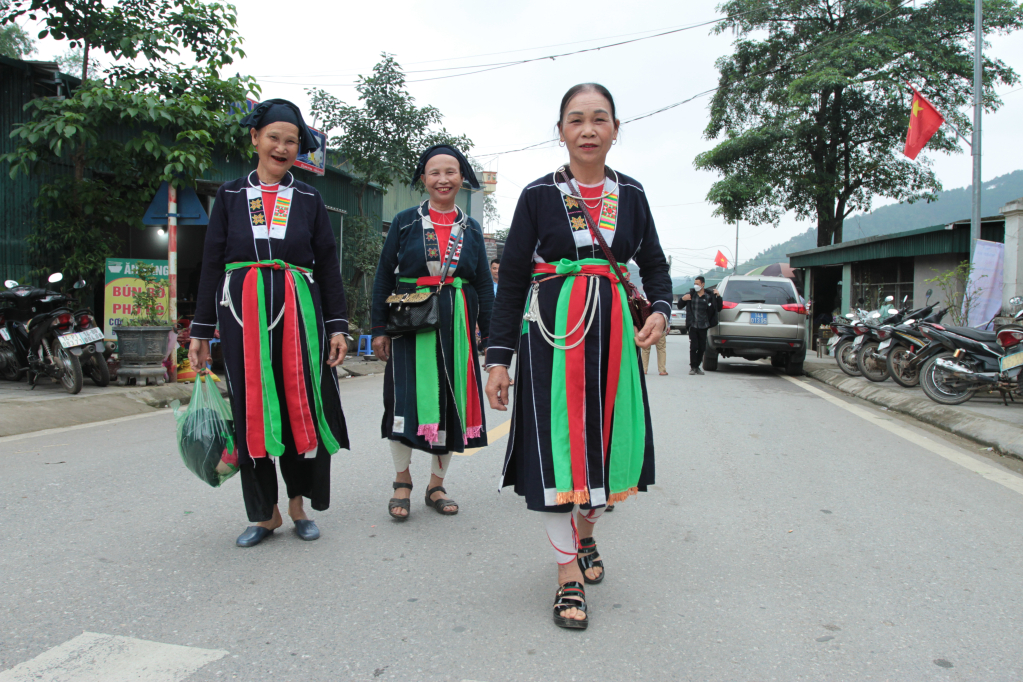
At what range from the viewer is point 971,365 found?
24.9ft

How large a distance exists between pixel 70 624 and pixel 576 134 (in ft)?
7.37

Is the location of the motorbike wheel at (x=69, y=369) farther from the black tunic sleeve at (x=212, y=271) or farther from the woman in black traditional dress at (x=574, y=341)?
the woman in black traditional dress at (x=574, y=341)

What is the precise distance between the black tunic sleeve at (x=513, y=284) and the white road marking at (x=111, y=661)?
1.26 meters

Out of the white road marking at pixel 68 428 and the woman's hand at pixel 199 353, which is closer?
the woman's hand at pixel 199 353

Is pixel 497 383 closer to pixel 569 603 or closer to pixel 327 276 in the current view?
pixel 569 603

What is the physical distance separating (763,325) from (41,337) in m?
9.42

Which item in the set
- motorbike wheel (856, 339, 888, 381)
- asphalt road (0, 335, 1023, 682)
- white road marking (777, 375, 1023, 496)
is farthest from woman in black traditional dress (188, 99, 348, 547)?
motorbike wheel (856, 339, 888, 381)

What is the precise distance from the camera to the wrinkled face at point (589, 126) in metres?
2.54

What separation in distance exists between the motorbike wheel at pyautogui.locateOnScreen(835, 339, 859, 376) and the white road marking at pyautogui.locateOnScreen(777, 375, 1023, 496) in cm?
265

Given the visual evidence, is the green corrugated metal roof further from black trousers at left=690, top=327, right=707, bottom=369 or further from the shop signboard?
the shop signboard

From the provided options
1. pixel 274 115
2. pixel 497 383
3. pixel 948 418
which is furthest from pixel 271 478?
pixel 948 418

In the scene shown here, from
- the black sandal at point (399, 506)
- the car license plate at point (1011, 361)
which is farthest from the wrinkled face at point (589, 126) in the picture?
the car license plate at point (1011, 361)

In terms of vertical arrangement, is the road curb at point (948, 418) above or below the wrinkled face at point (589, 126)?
below

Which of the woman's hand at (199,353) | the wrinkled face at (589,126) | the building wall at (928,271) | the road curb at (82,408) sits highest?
the building wall at (928,271)
